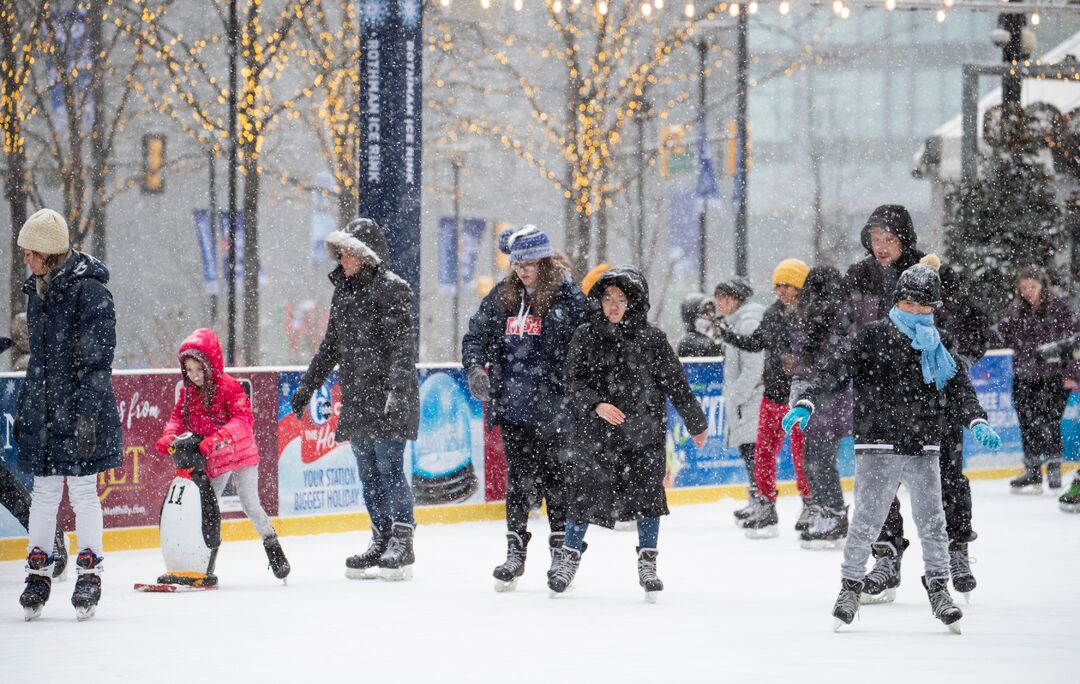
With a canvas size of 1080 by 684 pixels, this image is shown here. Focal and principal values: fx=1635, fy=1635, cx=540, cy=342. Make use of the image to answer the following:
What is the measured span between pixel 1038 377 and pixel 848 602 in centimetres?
737

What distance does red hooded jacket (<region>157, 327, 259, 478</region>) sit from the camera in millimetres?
8031

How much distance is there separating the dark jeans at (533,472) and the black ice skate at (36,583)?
218 cm

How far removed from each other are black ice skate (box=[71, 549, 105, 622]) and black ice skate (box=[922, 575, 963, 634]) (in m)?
3.48

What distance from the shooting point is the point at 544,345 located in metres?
7.96

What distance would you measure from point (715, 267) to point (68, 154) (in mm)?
25190

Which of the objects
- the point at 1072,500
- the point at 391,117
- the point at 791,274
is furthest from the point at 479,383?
the point at 1072,500

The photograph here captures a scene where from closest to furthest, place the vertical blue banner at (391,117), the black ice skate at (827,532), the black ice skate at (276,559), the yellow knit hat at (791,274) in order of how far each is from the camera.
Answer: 1. the black ice skate at (276,559)
2. the black ice skate at (827,532)
3. the yellow knit hat at (791,274)
4. the vertical blue banner at (391,117)

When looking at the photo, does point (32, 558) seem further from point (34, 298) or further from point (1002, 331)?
point (1002, 331)

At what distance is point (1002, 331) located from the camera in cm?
1352

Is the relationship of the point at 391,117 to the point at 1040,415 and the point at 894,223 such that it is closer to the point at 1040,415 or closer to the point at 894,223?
the point at 894,223

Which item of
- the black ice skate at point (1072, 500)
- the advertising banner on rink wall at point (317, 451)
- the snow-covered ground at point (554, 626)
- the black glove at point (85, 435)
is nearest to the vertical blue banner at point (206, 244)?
the advertising banner on rink wall at point (317, 451)

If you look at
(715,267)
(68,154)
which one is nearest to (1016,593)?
(68,154)

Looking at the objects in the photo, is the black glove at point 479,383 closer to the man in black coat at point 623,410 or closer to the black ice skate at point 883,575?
the man in black coat at point 623,410

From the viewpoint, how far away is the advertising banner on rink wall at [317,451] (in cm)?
987
